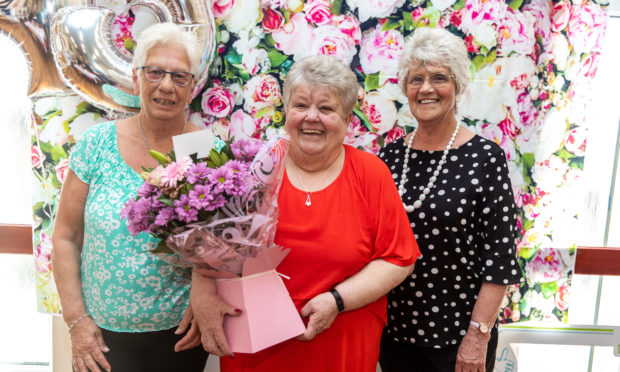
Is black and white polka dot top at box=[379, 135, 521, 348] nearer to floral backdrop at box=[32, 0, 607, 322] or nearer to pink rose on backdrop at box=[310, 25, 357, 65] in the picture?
floral backdrop at box=[32, 0, 607, 322]

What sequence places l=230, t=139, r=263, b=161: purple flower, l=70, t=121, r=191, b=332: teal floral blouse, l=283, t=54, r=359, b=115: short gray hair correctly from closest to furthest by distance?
1. l=230, t=139, r=263, b=161: purple flower
2. l=283, t=54, r=359, b=115: short gray hair
3. l=70, t=121, r=191, b=332: teal floral blouse

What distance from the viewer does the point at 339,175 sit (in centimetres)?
122

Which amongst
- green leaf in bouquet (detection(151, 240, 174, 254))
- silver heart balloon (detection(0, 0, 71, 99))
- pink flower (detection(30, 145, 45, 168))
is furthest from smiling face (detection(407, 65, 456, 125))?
pink flower (detection(30, 145, 45, 168))

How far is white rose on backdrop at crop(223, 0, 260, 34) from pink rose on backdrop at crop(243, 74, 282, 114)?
0.23 metres

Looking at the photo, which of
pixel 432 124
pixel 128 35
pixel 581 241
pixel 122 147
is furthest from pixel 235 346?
pixel 581 241

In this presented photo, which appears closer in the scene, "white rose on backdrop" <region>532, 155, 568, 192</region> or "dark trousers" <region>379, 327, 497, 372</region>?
"dark trousers" <region>379, 327, 497, 372</region>

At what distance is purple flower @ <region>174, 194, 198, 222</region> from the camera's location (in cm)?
90

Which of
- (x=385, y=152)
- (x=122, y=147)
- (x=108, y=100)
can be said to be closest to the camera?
(x=122, y=147)

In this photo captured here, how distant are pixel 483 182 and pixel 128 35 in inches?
63.4

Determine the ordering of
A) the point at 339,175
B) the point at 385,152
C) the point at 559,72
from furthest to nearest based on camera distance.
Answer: the point at 559,72, the point at 385,152, the point at 339,175

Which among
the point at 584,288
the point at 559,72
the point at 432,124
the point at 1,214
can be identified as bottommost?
the point at 584,288

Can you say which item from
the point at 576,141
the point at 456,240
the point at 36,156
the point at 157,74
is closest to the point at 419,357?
the point at 456,240

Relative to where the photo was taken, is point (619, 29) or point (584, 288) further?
point (584, 288)

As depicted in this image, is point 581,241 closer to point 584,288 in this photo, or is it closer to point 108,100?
point 584,288
